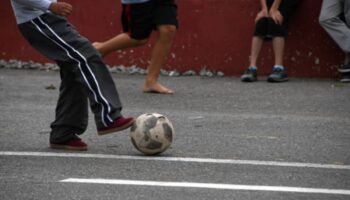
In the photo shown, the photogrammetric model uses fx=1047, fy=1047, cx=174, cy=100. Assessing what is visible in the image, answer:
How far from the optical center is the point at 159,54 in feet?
36.5

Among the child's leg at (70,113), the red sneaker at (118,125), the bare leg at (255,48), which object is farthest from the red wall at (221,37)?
the red sneaker at (118,125)

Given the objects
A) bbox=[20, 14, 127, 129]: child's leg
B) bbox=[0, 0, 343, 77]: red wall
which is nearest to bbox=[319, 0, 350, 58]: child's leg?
bbox=[0, 0, 343, 77]: red wall

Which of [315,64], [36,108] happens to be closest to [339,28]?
[315,64]

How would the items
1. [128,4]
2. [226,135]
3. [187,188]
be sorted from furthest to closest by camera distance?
[128,4], [226,135], [187,188]

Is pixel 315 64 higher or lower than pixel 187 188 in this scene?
lower

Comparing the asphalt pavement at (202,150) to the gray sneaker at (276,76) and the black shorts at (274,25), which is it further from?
the black shorts at (274,25)

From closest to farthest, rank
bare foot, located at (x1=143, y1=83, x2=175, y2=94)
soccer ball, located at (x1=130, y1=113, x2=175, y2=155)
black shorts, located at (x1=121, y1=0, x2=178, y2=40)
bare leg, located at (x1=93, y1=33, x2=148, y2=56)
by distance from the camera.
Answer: soccer ball, located at (x1=130, y1=113, x2=175, y2=155), black shorts, located at (x1=121, y1=0, x2=178, y2=40), bare leg, located at (x1=93, y1=33, x2=148, y2=56), bare foot, located at (x1=143, y1=83, x2=175, y2=94)

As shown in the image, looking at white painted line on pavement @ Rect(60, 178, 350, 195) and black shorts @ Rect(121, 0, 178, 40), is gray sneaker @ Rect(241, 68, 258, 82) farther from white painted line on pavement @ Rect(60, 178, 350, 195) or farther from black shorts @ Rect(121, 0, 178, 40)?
white painted line on pavement @ Rect(60, 178, 350, 195)

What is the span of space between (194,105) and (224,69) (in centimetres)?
260

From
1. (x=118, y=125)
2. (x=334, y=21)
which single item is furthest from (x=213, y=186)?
(x=334, y=21)

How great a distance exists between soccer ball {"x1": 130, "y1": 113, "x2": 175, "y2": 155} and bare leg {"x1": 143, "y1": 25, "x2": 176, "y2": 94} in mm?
3620

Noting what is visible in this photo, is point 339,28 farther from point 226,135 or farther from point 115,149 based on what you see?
point 115,149

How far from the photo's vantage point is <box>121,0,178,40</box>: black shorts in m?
10.9

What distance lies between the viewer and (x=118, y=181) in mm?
6520
